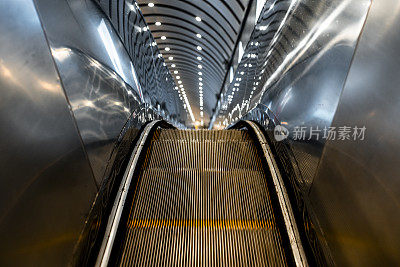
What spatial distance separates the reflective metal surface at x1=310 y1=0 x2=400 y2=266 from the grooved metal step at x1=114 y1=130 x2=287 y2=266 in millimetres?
771

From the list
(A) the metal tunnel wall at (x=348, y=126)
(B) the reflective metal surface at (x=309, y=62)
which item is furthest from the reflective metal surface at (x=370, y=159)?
(B) the reflective metal surface at (x=309, y=62)

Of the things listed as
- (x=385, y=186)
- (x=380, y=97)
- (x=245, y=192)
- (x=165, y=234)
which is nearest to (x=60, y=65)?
(x=165, y=234)

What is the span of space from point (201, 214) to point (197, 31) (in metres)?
14.5

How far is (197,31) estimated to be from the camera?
1497 centimetres

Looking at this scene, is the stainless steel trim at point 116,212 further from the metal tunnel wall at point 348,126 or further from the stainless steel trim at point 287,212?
the metal tunnel wall at point 348,126

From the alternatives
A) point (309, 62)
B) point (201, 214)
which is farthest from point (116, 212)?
point (309, 62)

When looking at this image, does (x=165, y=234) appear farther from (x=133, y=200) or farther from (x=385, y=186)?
(x=385, y=186)

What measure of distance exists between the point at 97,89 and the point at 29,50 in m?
1.53

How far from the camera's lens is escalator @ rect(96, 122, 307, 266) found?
8.19 ft

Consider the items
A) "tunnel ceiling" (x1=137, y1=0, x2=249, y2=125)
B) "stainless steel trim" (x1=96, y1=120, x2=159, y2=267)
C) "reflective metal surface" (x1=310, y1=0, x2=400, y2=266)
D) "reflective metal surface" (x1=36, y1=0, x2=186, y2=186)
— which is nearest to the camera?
"reflective metal surface" (x1=310, y1=0, x2=400, y2=266)

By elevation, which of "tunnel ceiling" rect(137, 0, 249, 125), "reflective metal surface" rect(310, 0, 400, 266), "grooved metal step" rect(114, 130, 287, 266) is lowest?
"grooved metal step" rect(114, 130, 287, 266)

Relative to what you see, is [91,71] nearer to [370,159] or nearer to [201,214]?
[201,214]

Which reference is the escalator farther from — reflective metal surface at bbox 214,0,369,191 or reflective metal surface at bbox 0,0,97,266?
reflective metal surface at bbox 214,0,369,191

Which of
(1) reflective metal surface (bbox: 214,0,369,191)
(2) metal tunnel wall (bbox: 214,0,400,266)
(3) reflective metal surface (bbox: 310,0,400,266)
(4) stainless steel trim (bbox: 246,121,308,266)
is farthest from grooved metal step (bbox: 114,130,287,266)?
(1) reflective metal surface (bbox: 214,0,369,191)
